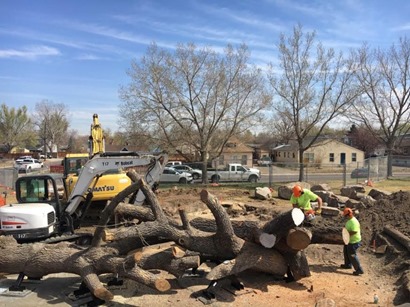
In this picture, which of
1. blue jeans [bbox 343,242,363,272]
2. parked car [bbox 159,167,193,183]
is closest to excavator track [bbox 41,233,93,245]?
blue jeans [bbox 343,242,363,272]

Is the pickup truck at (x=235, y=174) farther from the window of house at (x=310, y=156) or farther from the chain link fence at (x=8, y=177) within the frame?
the window of house at (x=310, y=156)

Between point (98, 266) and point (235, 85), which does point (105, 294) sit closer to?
point (98, 266)

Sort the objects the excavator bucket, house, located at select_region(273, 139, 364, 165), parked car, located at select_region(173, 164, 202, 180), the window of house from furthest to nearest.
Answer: house, located at select_region(273, 139, 364, 165) < the window of house < parked car, located at select_region(173, 164, 202, 180) < the excavator bucket

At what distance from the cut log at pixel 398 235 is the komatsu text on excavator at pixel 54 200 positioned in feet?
22.9

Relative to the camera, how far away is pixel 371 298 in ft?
26.3

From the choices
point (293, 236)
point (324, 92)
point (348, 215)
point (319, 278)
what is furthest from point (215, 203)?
point (324, 92)

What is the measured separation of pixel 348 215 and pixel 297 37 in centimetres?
1899

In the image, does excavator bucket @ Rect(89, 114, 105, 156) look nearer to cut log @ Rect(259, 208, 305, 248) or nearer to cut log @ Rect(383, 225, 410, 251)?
cut log @ Rect(259, 208, 305, 248)

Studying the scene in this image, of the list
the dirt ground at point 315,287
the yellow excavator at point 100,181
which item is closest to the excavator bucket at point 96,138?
the yellow excavator at point 100,181

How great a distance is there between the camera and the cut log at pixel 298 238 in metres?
7.91

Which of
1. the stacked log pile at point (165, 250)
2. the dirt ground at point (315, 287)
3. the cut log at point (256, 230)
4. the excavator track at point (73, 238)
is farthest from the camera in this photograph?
the excavator track at point (73, 238)

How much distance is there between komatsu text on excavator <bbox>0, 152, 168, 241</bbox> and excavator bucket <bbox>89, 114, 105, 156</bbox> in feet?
6.26

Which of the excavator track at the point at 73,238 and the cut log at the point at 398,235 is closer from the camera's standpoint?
the excavator track at the point at 73,238

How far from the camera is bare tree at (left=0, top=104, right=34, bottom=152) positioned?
8131 cm
